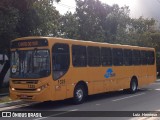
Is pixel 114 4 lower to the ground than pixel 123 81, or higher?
higher

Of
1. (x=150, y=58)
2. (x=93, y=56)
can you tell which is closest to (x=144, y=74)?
(x=150, y=58)

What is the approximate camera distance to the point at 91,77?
58.8 ft

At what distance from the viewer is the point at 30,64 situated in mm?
15188

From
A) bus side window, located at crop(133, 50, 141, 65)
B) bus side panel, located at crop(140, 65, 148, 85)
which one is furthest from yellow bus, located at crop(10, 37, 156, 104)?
bus side panel, located at crop(140, 65, 148, 85)

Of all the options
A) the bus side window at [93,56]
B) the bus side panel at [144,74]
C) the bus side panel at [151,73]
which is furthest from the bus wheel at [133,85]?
the bus side window at [93,56]

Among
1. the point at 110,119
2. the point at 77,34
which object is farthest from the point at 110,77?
the point at 77,34

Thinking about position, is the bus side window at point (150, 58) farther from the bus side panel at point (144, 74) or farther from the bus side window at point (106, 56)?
the bus side window at point (106, 56)

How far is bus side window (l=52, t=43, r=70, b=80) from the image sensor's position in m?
15.3

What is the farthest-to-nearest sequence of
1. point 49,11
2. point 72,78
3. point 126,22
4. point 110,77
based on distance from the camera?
1. point 126,22
2. point 49,11
3. point 110,77
4. point 72,78

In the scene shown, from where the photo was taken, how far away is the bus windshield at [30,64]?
1495cm

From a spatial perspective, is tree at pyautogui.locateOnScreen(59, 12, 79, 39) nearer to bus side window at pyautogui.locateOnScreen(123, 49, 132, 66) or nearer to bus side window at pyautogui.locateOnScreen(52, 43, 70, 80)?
bus side window at pyautogui.locateOnScreen(123, 49, 132, 66)

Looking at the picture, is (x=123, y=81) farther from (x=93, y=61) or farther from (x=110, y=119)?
(x=110, y=119)

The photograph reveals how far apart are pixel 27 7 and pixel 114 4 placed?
27094 millimetres

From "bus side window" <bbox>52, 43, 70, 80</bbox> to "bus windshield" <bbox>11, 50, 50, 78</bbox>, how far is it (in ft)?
1.28
